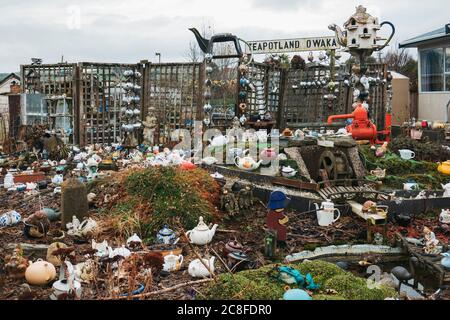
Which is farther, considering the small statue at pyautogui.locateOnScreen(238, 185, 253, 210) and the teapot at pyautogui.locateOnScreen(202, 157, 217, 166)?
the teapot at pyautogui.locateOnScreen(202, 157, 217, 166)

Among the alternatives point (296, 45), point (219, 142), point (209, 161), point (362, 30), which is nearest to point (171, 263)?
point (209, 161)

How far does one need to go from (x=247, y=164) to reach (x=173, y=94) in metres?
4.90

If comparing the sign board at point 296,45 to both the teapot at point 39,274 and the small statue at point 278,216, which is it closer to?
the small statue at point 278,216

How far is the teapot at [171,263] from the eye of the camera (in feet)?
14.3

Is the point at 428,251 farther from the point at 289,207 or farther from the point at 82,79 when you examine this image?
the point at 82,79

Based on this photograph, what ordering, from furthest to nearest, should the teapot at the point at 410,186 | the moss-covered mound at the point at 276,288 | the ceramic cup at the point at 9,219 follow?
the teapot at the point at 410,186 < the ceramic cup at the point at 9,219 < the moss-covered mound at the point at 276,288

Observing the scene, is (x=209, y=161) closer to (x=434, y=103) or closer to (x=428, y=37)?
(x=428, y=37)

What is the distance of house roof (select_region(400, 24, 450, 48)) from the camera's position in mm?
13706

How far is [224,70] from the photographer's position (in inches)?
646

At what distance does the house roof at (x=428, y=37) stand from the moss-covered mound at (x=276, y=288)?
11681mm

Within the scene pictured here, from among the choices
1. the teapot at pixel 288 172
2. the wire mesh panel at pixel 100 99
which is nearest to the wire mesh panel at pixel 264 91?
the wire mesh panel at pixel 100 99

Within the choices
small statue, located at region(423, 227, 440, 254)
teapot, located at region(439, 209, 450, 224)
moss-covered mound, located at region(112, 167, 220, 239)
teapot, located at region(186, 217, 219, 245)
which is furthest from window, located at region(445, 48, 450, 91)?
teapot, located at region(186, 217, 219, 245)

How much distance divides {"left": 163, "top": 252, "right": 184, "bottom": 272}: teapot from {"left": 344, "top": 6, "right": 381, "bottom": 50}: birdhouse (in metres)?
6.54

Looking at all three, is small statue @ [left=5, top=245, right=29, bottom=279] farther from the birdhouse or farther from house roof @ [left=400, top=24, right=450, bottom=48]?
house roof @ [left=400, top=24, right=450, bottom=48]
